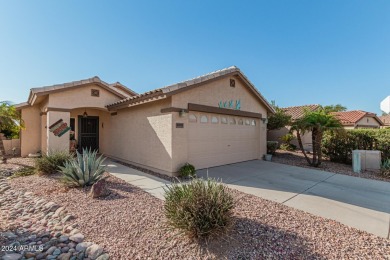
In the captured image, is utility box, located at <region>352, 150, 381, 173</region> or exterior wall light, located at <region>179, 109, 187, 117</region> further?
utility box, located at <region>352, 150, 381, 173</region>

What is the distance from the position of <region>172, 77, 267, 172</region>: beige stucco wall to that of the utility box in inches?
192

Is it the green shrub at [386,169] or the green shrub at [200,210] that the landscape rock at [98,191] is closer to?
the green shrub at [200,210]

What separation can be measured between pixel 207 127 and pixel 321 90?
58.1 feet

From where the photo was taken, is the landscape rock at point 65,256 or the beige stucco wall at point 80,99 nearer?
the landscape rock at point 65,256

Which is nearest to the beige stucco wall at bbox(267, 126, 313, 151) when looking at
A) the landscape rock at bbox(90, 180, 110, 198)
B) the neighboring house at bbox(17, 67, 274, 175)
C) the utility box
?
the neighboring house at bbox(17, 67, 274, 175)

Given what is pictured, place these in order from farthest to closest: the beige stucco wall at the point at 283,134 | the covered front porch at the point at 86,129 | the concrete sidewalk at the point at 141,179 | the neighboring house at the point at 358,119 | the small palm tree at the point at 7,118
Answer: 1. the neighboring house at the point at 358,119
2. the beige stucco wall at the point at 283,134
3. the covered front porch at the point at 86,129
4. the small palm tree at the point at 7,118
5. the concrete sidewalk at the point at 141,179

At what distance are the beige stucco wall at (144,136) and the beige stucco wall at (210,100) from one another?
31cm

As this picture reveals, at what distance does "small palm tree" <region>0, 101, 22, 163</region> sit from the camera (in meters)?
10.3

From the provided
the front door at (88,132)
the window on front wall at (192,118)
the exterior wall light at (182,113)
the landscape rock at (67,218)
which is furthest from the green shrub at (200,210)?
the front door at (88,132)

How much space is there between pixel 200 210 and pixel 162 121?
215 inches

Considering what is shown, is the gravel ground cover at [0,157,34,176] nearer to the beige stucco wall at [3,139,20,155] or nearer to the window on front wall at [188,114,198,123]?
the beige stucco wall at [3,139,20,155]

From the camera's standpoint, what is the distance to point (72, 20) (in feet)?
31.2

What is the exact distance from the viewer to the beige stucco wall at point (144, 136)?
8.06 meters

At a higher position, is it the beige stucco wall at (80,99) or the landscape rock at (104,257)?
the beige stucco wall at (80,99)
